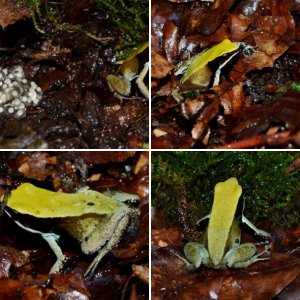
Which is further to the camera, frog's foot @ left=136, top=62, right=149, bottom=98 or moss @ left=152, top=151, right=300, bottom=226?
frog's foot @ left=136, top=62, right=149, bottom=98

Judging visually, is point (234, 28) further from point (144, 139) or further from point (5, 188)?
point (5, 188)

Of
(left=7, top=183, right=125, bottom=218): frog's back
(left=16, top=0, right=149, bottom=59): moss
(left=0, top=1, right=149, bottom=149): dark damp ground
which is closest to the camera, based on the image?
(left=7, top=183, right=125, bottom=218): frog's back

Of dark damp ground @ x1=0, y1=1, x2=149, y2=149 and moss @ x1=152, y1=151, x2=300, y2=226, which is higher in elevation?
dark damp ground @ x1=0, y1=1, x2=149, y2=149

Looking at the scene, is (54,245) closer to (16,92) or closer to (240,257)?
(16,92)

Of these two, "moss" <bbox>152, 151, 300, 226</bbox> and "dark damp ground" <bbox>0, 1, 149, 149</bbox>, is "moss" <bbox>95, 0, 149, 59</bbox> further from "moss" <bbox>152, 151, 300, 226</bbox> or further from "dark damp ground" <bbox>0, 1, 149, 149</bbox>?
"moss" <bbox>152, 151, 300, 226</bbox>

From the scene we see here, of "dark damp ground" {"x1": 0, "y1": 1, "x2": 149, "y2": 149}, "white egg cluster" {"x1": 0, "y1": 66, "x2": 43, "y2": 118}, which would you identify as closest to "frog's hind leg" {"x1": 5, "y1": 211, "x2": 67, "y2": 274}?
"dark damp ground" {"x1": 0, "y1": 1, "x2": 149, "y2": 149}

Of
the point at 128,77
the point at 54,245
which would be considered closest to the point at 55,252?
the point at 54,245
